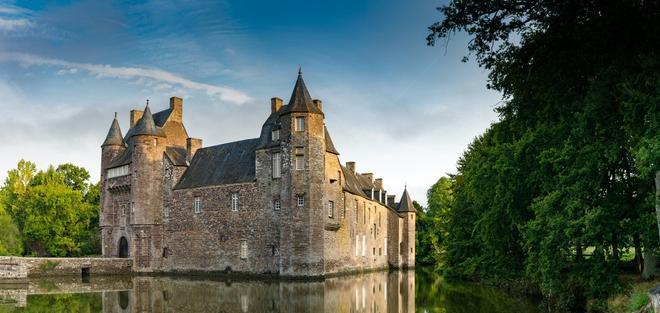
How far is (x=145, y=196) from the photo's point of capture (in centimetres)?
3841

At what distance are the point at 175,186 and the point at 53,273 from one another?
907 centimetres

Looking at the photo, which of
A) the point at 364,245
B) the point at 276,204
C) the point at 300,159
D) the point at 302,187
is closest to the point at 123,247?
the point at 276,204

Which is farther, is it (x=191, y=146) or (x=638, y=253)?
(x=191, y=146)

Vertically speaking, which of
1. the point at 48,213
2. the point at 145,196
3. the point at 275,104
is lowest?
the point at 48,213

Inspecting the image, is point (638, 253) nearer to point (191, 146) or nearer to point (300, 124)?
point (300, 124)

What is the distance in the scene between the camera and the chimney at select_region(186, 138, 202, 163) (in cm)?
4108

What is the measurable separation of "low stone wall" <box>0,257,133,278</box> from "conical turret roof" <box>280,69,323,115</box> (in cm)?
1502

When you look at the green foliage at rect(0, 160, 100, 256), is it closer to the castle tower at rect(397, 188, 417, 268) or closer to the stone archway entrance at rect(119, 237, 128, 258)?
the stone archway entrance at rect(119, 237, 128, 258)

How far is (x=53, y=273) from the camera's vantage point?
33875 mm

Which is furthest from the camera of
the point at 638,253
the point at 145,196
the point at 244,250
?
the point at 145,196

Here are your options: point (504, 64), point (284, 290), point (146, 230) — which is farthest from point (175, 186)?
point (504, 64)

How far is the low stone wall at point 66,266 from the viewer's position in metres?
31.7

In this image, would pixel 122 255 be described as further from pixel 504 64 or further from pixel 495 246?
pixel 504 64

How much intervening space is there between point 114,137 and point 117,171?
12.0 feet
